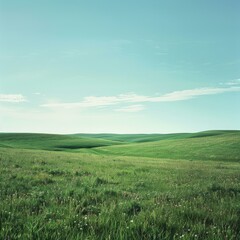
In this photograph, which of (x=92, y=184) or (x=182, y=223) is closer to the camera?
(x=182, y=223)

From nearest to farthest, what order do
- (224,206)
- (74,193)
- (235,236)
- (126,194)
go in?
(235,236) → (224,206) → (74,193) → (126,194)

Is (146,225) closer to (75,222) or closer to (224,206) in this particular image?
(75,222)

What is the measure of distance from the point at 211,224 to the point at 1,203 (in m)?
5.26

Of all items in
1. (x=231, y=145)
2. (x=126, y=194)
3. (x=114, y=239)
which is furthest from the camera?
(x=231, y=145)

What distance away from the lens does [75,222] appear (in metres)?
6.39

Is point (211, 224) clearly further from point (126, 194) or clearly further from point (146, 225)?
point (126, 194)

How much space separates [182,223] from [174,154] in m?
60.3

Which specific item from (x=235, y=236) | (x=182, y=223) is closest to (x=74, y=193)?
(x=182, y=223)

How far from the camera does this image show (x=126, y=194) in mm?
11219

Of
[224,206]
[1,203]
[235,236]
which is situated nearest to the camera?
[235,236]

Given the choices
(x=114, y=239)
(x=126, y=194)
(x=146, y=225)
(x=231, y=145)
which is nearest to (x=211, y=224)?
(x=146, y=225)

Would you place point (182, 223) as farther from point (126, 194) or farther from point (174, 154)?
point (174, 154)

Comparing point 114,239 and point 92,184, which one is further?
point 92,184

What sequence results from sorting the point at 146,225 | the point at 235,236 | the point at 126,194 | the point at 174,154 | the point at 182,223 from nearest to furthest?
the point at 235,236 → the point at 146,225 → the point at 182,223 → the point at 126,194 → the point at 174,154
